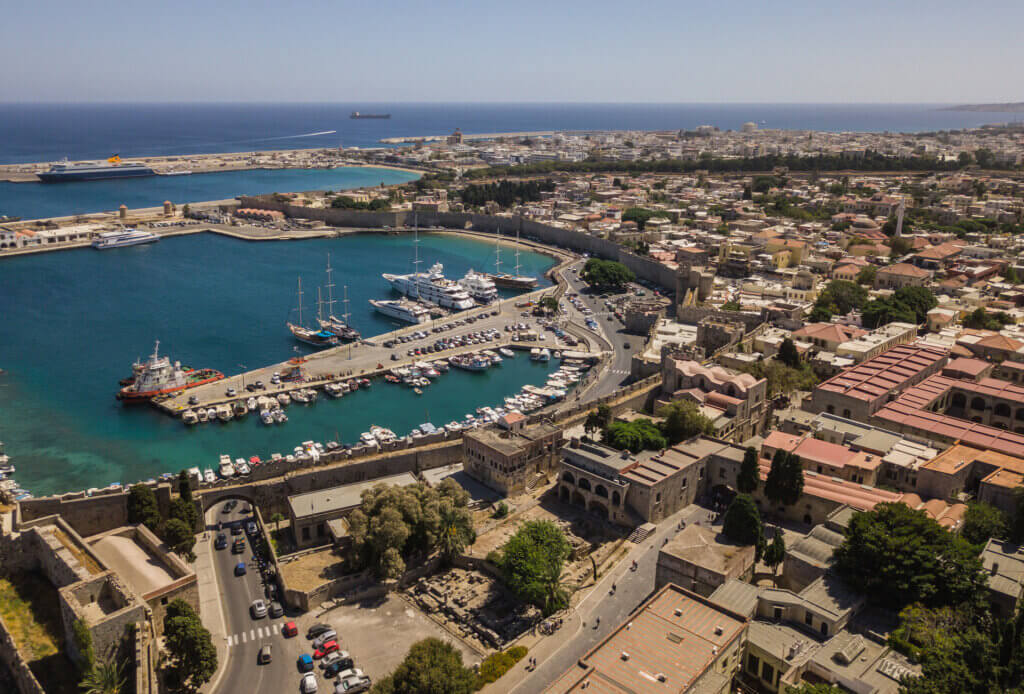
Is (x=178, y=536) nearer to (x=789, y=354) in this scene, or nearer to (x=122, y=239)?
(x=789, y=354)

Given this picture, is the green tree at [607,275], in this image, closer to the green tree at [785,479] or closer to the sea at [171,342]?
the sea at [171,342]

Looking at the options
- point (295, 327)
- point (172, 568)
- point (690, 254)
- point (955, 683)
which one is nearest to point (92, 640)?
point (172, 568)

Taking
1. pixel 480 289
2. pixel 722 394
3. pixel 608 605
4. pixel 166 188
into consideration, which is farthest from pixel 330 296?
pixel 166 188

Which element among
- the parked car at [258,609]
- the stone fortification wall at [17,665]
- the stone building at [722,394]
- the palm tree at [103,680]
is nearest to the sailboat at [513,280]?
the stone building at [722,394]

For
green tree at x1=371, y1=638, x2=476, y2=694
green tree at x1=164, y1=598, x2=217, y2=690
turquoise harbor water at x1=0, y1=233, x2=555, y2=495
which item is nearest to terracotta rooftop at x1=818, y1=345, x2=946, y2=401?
turquoise harbor water at x1=0, y1=233, x2=555, y2=495

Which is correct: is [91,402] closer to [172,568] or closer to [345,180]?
[172,568]
